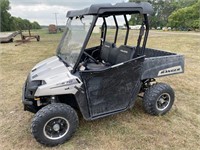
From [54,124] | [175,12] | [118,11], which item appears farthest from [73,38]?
[175,12]

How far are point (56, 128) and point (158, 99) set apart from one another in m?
1.78

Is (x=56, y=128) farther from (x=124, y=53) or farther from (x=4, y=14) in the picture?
(x=4, y=14)

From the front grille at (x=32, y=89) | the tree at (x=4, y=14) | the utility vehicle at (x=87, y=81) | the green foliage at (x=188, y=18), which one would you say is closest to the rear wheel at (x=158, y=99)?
the utility vehicle at (x=87, y=81)

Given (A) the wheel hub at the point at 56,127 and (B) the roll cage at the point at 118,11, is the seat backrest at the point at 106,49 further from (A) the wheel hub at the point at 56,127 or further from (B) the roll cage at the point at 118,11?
(A) the wheel hub at the point at 56,127

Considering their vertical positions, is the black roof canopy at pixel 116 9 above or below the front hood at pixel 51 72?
above

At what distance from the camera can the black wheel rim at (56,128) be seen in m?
2.83

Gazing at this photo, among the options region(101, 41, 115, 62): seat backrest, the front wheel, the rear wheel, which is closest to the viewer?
the front wheel

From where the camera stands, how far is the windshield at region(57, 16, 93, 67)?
3.04m

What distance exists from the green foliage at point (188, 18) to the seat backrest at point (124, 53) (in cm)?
4331

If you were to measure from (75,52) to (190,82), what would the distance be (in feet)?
11.9

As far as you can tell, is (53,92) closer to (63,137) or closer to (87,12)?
(63,137)

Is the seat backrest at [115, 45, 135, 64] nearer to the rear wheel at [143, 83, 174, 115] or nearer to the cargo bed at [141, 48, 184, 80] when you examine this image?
the cargo bed at [141, 48, 184, 80]

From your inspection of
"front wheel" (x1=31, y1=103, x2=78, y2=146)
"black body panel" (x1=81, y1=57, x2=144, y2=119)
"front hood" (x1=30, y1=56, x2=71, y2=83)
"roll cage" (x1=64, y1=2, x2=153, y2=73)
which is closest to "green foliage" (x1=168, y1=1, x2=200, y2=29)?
"roll cage" (x1=64, y1=2, x2=153, y2=73)

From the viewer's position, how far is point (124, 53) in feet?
11.5
